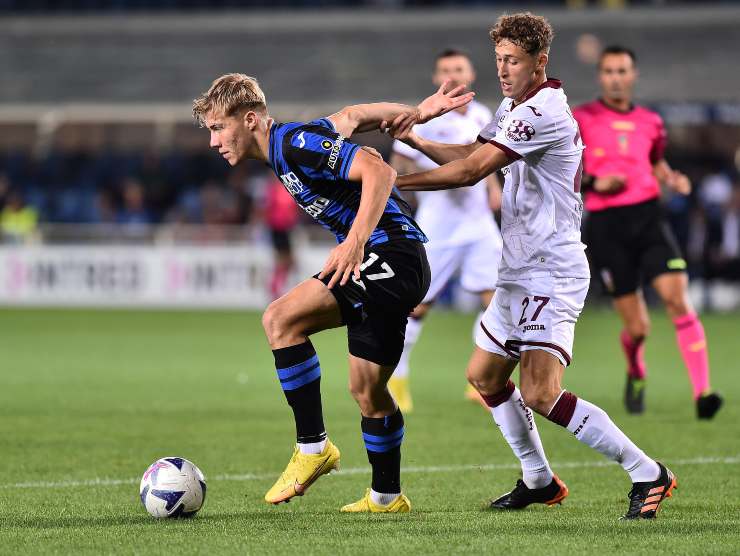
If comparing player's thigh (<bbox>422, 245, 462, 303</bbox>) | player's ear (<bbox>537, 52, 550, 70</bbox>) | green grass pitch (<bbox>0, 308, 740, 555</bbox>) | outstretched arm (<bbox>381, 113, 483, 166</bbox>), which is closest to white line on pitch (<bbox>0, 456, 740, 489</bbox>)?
green grass pitch (<bbox>0, 308, 740, 555</bbox>)

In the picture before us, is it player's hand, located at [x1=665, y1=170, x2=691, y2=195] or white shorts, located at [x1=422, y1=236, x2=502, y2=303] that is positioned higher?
player's hand, located at [x1=665, y1=170, x2=691, y2=195]

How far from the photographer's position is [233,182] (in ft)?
84.7

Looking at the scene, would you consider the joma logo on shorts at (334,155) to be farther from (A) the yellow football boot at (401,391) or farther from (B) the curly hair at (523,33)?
(A) the yellow football boot at (401,391)

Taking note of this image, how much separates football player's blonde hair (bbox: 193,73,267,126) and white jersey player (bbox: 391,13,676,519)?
0.62 meters

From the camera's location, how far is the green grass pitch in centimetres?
511

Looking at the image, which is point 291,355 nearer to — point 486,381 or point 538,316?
point 486,381

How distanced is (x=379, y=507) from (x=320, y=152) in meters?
1.52

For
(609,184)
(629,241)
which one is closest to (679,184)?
(629,241)

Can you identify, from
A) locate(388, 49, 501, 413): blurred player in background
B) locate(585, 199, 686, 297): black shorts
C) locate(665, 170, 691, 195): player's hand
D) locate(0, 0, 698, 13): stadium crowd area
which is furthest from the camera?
locate(0, 0, 698, 13): stadium crowd area

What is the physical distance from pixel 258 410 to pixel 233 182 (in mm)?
16379

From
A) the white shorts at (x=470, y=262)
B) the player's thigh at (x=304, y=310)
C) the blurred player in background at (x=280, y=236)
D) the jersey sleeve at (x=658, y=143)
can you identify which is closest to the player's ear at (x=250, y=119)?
the player's thigh at (x=304, y=310)

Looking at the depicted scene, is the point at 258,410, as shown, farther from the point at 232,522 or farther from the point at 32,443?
the point at 232,522

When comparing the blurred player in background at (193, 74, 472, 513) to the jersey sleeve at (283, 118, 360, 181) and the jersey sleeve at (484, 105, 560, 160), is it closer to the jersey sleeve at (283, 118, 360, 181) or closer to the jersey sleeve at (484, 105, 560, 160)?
the jersey sleeve at (283, 118, 360, 181)

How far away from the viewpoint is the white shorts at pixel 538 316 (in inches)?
221
